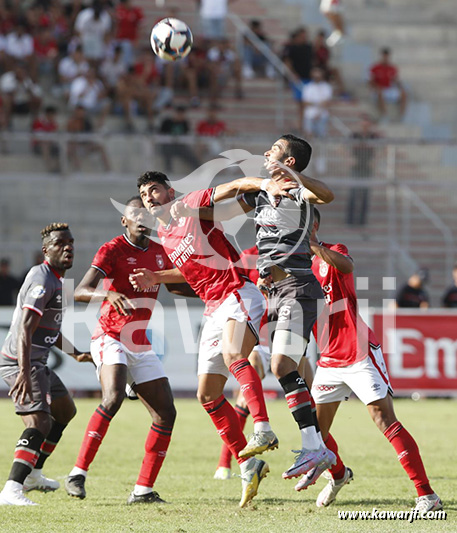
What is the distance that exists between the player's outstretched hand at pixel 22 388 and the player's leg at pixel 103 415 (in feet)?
2.09

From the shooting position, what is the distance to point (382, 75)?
26.3 m

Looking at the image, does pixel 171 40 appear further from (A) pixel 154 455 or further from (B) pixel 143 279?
(A) pixel 154 455

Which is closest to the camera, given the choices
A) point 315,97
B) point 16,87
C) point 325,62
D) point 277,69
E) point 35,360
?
point 35,360

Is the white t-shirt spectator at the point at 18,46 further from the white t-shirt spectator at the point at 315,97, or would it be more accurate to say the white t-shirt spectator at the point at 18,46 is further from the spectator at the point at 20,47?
the white t-shirt spectator at the point at 315,97

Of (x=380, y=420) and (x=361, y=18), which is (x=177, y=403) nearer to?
(x=380, y=420)

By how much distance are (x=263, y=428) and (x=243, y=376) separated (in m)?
0.50

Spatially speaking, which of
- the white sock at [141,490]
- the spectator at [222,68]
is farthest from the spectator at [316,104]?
the white sock at [141,490]

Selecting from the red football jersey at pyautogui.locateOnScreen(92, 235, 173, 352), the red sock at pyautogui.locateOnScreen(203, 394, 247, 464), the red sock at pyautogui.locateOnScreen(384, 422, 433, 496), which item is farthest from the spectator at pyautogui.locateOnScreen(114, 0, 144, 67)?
the red sock at pyautogui.locateOnScreen(384, 422, 433, 496)

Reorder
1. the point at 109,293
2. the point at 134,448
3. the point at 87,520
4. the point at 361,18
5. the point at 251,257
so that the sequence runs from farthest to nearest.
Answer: the point at 361,18, the point at 134,448, the point at 251,257, the point at 109,293, the point at 87,520

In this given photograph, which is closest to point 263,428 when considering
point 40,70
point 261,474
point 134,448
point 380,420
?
point 261,474

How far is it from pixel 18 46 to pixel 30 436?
1587 centimetres

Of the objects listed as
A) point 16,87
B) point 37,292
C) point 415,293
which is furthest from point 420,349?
point 37,292

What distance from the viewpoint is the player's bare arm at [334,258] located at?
7672 millimetres

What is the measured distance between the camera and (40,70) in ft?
74.3
